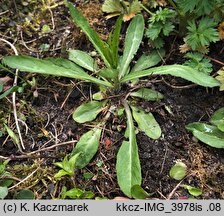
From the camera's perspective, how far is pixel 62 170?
1926 mm

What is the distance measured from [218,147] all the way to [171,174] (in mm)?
261

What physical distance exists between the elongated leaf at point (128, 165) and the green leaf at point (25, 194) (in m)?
0.39

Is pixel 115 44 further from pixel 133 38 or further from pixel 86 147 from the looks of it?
pixel 86 147

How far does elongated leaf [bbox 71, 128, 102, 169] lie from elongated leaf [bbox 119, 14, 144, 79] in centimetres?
39

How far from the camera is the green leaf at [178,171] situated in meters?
1.93

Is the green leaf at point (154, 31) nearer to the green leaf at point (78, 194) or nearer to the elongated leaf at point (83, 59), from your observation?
the elongated leaf at point (83, 59)

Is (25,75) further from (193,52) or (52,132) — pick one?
(193,52)

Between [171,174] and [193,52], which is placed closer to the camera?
[171,174]

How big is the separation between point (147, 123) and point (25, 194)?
66 cm

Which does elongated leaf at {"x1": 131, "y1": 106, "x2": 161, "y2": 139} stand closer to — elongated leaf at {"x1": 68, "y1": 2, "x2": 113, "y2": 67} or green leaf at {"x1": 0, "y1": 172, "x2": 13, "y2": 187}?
elongated leaf at {"x1": 68, "y1": 2, "x2": 113, "y2": 67}

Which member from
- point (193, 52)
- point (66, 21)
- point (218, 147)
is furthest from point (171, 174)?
point (66, 21)

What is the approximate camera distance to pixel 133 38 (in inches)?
87.6

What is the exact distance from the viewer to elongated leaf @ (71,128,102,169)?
1.96 meters

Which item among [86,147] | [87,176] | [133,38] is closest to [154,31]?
[133,38]
